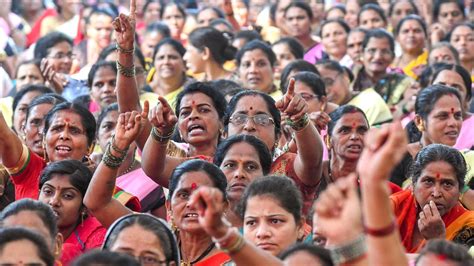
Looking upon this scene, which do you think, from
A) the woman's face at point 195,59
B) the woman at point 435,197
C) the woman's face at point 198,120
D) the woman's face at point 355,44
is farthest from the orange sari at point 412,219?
the woman's face at point 355,44

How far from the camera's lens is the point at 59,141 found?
6.62 meters

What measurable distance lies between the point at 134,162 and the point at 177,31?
5447 millimetres

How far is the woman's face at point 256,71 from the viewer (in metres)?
9.02

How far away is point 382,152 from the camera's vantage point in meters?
3.85

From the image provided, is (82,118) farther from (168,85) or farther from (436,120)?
(168,85)

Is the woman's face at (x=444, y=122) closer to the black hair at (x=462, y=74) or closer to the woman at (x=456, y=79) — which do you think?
the woman at (x=456, y=79)

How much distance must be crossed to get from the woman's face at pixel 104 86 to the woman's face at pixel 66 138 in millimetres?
1807

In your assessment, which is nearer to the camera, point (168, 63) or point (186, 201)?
point (186, 201)

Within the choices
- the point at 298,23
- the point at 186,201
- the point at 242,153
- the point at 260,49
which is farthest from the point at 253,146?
the point at 298,23

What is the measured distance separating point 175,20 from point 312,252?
26.5 feet

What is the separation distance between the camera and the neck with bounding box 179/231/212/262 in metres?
5.55

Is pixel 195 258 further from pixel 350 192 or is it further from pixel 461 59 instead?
pixel 461 59

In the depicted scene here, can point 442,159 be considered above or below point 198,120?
below

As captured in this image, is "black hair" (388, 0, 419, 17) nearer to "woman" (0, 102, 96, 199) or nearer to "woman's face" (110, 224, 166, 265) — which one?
"woman" (0, 102, 96, 199)
